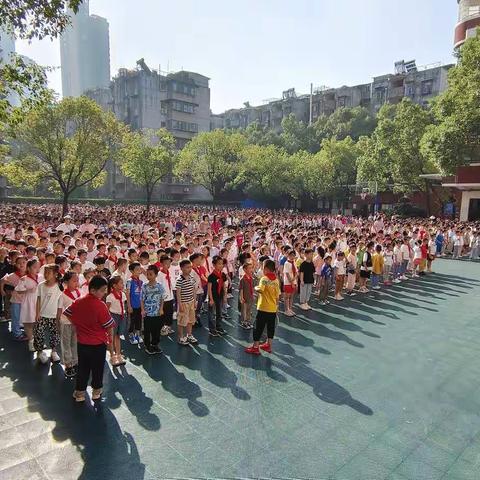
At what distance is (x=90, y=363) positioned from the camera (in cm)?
452

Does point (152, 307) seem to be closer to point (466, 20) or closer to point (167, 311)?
point (167, 311)

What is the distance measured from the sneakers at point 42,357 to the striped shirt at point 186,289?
7.04 ft

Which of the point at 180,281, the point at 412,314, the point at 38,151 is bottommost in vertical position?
the point at 412,314

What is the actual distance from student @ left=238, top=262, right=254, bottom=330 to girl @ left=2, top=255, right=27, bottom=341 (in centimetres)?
370

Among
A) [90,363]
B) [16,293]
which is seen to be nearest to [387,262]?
[90,363]

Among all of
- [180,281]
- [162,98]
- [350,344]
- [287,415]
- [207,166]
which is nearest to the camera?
[287,415]

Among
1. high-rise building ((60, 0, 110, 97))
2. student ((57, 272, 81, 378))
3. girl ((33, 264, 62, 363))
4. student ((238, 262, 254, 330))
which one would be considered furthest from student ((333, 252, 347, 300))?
high-rise building ((60, 0, 110, 97))

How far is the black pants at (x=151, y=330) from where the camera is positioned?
236 inches

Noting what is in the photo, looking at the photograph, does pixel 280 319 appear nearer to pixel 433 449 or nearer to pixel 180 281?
pixel 180 281

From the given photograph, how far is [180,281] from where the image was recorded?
6.41 m

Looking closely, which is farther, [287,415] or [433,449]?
[287,415]

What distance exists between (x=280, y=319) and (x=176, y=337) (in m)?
2.38

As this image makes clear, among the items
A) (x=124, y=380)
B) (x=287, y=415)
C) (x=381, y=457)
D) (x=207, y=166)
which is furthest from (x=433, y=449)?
(x=207, y=166)

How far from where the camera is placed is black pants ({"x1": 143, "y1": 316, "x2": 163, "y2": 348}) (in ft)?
19.7
